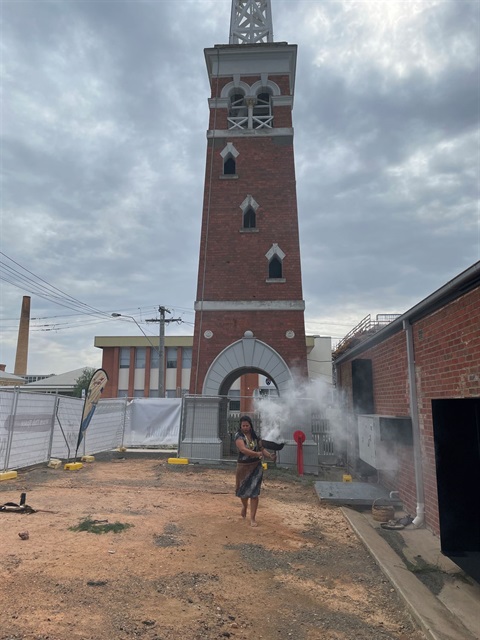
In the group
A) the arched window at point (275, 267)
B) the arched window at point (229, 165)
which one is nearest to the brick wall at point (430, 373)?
the arched window at point (275, 267)

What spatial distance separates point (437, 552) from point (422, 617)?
220cm

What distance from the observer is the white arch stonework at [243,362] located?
14.3m

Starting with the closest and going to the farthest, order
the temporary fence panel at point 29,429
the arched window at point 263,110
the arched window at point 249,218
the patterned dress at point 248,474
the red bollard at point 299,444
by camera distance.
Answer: the patterned dress at point 248,474, the temporary fence panel at point 29,429, the red bollard at point 299,444, the arched window at point 249,218, the arched window at point 263,110

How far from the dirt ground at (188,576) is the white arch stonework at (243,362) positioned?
19.7 feet

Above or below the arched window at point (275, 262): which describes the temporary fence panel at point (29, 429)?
below

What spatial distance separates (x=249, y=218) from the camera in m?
15.7

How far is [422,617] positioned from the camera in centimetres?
381

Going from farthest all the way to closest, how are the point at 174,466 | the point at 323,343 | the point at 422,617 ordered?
the point at 323,343 → the point at 174,466 → the point at 422,617

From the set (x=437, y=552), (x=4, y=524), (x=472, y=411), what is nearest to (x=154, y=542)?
(x=4, y=524)

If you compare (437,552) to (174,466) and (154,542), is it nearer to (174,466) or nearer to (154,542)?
(154,542)

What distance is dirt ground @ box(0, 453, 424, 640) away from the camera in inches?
143

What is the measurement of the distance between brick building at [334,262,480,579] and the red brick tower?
19.2 ft

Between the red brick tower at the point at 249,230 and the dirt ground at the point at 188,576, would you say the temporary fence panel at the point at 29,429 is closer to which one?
the dirt ground at the point at 188,576

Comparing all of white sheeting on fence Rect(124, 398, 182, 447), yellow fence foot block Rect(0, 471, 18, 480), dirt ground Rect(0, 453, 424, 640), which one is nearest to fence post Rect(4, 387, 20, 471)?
yellow fence foot block Rect(0, 471, 18, 480)
